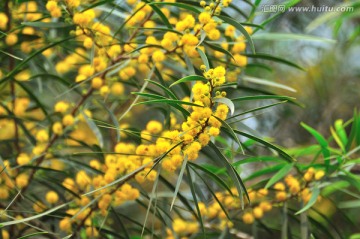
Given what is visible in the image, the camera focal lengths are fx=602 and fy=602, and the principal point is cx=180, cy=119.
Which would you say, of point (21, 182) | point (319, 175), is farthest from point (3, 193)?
point (319, 175)

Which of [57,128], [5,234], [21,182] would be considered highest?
[57,128]

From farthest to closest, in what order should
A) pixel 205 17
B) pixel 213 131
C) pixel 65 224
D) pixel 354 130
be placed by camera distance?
1. pixel 354 130
2. pixel 65 224
3. pixel 205 17
4. pixel 213 131

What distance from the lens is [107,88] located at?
1.19 metres

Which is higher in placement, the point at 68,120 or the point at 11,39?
the point at 11,39

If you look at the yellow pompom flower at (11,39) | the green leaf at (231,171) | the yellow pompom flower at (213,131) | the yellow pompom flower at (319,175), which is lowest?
the yellow pompom flower at (319,175)

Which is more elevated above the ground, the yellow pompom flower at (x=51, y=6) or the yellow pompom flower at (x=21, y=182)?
the yellow pompom flower at (x=51, y=6)

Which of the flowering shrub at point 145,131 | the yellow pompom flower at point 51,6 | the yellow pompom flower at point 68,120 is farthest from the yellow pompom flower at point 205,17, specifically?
the yellow pompom flower at point 68,120

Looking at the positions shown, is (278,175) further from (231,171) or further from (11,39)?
(11,39)

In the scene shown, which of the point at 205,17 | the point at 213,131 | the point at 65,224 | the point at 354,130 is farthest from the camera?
the point at 354,130

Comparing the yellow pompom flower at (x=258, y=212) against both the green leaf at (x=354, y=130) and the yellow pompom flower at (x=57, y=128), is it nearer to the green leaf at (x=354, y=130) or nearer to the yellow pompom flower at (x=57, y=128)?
the green leaf at (x=354, y=130)

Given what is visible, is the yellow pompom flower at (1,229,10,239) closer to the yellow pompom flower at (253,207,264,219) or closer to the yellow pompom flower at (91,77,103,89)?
the yellow pompom flower at (91,77,103,89)

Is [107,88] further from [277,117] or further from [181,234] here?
[277,117]

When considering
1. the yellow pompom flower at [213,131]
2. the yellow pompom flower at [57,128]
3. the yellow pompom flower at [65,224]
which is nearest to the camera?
the yellow pompom flower at [213,131]

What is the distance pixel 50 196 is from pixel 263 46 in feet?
3.80
